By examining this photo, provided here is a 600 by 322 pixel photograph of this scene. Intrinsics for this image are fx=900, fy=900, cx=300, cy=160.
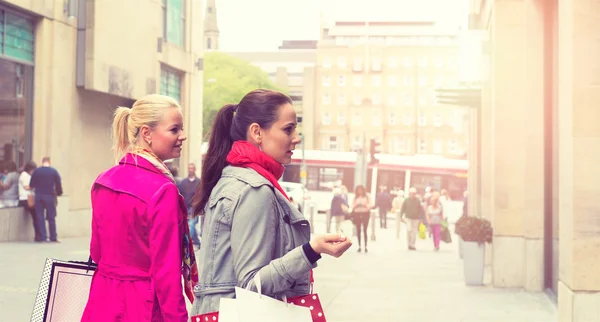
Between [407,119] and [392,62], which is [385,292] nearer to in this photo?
[407,119]

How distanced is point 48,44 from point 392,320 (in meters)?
13.2

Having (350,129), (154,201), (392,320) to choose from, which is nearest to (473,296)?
(392,320)

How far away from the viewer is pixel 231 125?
122 inches

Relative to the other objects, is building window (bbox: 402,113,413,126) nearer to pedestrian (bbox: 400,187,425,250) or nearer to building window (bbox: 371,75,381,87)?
building window (bbox: 371,75,381,87)

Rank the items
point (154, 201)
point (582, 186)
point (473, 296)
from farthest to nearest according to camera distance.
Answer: point (473, 296) < point (582, 186) < point (154, 201)

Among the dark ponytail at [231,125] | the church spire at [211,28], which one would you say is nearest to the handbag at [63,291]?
the dark ponytail at [231,125]

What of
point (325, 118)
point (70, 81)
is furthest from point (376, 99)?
point (70, 81)

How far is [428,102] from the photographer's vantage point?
109 meters

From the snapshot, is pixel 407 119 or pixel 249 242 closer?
pixel 249 242

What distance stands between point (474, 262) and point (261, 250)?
11.5 m

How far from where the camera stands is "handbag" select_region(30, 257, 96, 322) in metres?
3.76

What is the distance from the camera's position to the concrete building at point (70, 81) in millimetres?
19125

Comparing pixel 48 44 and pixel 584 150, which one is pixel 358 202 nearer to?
pixel 48 44

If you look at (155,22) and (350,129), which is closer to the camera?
(155,22)
